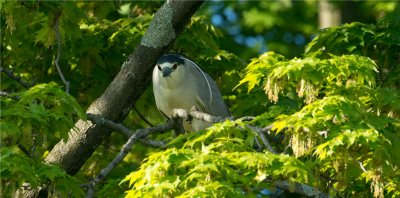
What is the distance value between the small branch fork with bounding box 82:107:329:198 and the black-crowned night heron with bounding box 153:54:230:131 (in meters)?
0.64

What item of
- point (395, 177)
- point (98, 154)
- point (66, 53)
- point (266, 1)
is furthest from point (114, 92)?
point (266, 1)

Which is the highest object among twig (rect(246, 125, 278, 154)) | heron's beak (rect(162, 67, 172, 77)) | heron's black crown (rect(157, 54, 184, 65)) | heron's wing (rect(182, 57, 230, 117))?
heron's black crown (rect(157, 54, 184, 65))

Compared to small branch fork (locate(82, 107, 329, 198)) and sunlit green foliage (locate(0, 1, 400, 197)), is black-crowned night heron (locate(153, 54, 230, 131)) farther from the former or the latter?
small branch fork (locate(82, 107, 329, 198))

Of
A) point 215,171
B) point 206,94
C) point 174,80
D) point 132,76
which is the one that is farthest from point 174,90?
point 215,171

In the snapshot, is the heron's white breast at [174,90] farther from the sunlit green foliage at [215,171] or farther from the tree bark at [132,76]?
the sunlit green foliage at [215,171]

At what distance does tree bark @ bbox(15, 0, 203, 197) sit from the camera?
284 inches

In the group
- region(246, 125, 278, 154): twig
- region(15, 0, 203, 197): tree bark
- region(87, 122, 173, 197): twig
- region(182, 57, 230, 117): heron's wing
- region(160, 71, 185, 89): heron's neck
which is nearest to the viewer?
region(246, 125, 278, 154): twig

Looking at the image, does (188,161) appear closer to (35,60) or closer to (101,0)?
(35,60)

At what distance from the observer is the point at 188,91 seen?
784 cm

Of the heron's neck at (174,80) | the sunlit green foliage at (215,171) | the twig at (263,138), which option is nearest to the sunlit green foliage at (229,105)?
the sunlit green foliage at (215,171)

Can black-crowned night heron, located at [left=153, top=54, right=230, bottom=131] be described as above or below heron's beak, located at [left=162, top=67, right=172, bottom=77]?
below

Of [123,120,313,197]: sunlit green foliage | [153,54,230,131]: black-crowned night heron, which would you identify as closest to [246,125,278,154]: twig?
[123,120,313,197]: sunlit green foliage

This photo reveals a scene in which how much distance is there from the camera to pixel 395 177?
606 centimetres

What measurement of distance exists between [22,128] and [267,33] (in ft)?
39.9
